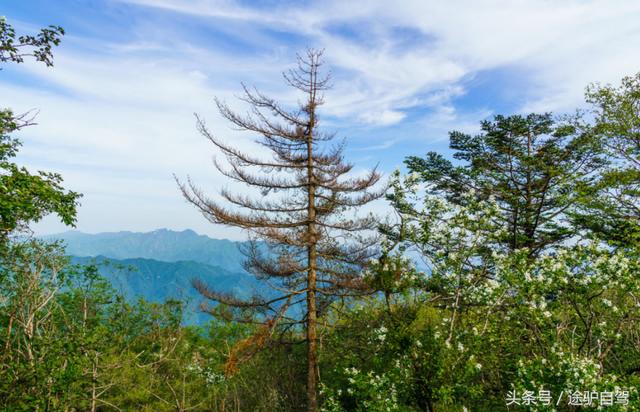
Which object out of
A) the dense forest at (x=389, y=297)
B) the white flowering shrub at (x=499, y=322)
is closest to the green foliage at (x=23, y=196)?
the dense forest at (x=389, y=297)

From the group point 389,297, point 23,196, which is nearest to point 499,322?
point 389,297

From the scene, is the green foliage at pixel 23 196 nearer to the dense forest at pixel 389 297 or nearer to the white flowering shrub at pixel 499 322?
the dense forest at pixel 389 297

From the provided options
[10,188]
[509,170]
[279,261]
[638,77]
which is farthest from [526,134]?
[10,188]

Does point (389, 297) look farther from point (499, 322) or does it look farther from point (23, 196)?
point (23, 196)

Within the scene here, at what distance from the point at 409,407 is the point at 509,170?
1327cm

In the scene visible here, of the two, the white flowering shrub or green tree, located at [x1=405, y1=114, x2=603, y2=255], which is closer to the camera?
the white flowering shrub

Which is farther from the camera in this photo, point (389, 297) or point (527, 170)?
point (527, 170)

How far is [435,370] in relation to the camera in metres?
7.62

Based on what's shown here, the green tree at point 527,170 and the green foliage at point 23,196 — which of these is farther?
the green tree at point 527,170

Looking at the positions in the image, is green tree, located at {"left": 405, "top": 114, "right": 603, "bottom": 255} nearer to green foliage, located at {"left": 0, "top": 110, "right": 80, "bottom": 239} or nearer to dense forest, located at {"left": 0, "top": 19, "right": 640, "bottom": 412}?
dense forest, located at {"left": 0, "top": 19, "right": 640, "bottom": 412}

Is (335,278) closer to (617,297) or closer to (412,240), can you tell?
(412,240)

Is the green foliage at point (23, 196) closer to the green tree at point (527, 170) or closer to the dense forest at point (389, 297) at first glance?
the dense forest at point (389, 297)

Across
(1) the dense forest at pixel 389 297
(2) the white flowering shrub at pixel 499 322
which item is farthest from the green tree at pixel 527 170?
(2) the white flowering shrub at pixel 499 322

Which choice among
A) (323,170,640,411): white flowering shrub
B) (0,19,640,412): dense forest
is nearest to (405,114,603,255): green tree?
(0,19,640,412): dense forest
